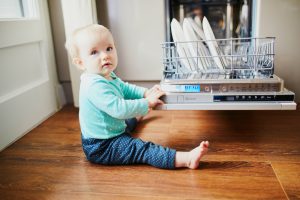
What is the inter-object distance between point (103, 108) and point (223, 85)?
37 centimetres

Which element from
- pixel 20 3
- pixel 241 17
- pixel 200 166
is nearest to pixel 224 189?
pixel 200 166

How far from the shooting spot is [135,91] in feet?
3.59

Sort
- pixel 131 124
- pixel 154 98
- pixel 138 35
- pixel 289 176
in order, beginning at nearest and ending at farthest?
pixel 289 176
pixel 154 98
pixel 131 124
pixel 138 35

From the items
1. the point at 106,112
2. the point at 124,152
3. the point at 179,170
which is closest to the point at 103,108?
the point at 106,112

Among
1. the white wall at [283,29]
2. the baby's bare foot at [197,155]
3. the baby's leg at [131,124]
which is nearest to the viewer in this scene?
the baby's bare foot at [197,155]

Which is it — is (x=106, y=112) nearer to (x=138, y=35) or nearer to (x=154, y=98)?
(x=154, y=98)

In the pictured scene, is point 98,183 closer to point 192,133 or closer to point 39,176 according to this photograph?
point 39,176

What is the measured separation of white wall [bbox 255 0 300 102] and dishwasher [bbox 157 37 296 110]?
310mm

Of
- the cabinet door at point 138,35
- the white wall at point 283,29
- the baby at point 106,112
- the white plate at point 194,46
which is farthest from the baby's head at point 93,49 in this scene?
the white wall at point 283,29

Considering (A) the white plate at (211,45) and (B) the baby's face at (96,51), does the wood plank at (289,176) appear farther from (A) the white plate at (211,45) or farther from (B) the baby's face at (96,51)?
(B) the baby's face at (96,51)

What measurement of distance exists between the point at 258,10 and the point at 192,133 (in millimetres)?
616

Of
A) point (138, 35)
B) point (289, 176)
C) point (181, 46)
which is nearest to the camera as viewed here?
point (289, 176)

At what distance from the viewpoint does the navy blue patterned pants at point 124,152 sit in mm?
910

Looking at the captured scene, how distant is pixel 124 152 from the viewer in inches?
36.7
